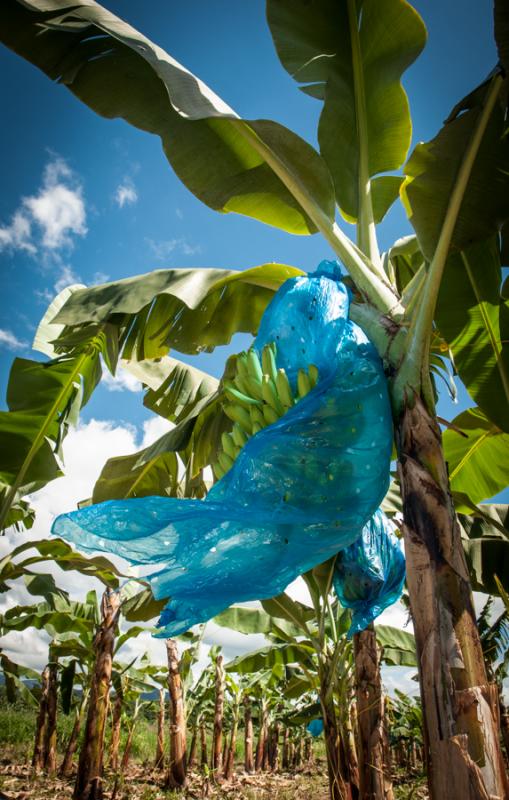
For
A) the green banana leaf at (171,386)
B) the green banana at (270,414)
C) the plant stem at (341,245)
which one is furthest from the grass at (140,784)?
the green banana leaf at (171,386)

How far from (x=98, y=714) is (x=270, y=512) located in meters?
5.94

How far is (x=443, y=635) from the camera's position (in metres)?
1.44

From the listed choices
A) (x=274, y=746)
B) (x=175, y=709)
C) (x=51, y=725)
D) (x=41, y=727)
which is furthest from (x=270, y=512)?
(x=274, y=746)

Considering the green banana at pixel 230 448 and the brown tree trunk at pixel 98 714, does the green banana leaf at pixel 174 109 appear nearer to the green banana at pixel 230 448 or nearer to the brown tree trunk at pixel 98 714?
the green banana at pixel 230 448

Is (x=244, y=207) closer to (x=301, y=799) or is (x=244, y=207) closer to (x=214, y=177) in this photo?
(x=214, y=177)

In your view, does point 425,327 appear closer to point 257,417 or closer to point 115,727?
point 257,417

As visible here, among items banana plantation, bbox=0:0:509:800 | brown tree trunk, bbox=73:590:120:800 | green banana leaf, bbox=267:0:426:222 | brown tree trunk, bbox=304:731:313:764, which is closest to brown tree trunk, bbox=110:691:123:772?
brown tree trunk, bbox=73:590:120:800

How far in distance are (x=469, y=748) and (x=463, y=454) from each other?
2777 millimetres

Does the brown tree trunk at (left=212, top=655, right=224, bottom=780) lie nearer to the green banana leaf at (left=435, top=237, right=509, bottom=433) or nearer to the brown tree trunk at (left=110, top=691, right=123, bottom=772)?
the brown tree trunk at (left=110, top=691, right=123, bottom=772)

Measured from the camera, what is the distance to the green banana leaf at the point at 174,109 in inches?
92.7

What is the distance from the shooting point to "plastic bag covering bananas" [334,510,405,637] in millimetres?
2322

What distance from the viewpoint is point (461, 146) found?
2.03 metres

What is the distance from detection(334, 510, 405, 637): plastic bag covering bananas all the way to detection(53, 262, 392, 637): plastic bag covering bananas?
0.74m

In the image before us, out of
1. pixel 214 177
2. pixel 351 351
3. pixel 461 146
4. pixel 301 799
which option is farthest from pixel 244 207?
pixel 301 799
